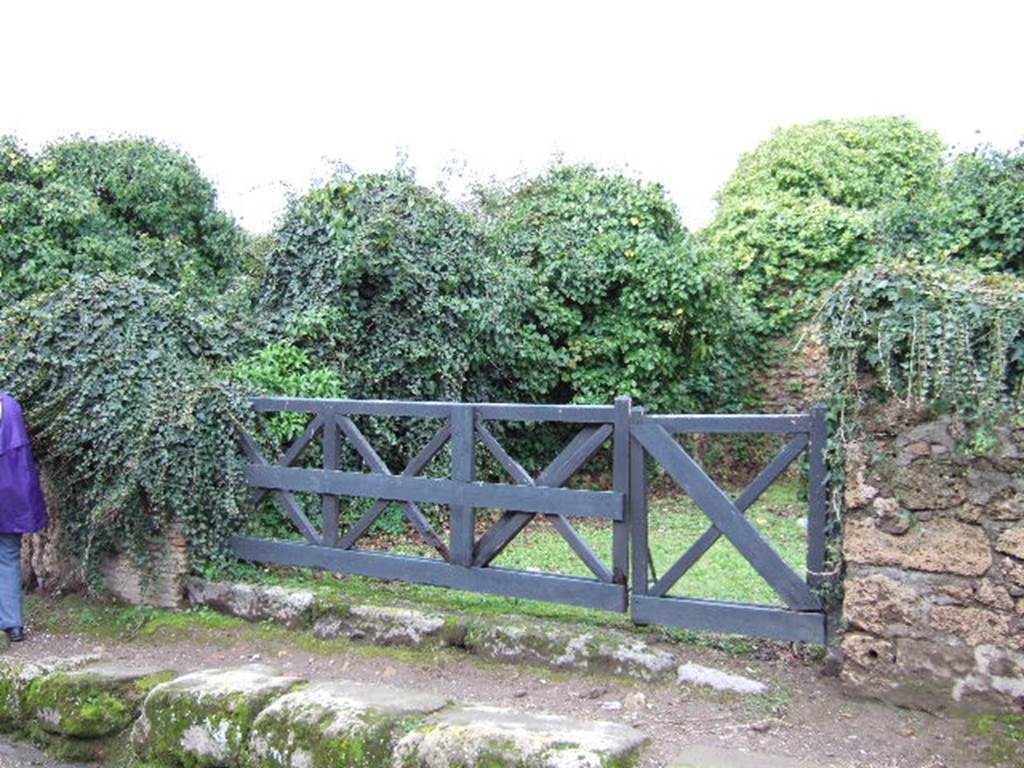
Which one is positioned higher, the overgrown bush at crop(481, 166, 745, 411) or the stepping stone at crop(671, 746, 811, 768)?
the overgrown bush at crop(481, 166, 745, 411)

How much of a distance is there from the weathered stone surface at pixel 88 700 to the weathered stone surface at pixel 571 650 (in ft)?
5.84

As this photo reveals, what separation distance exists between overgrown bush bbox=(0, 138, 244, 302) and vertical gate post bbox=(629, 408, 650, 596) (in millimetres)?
6644

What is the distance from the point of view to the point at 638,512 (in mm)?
4875

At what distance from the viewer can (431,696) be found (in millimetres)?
4480

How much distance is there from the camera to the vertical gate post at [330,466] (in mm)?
5980

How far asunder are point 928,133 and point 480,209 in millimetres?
8749

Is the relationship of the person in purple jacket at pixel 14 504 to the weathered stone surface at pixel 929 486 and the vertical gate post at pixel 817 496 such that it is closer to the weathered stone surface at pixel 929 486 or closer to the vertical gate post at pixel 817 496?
the vertical gate post at pixel 817 496

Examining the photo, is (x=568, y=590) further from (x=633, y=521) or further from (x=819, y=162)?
(x=819, y=162)

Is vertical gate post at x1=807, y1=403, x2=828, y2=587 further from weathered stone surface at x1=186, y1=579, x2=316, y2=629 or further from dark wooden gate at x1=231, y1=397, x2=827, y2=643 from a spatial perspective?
weathered stone surface at x1=186, y1=579, x2=316, y2=629

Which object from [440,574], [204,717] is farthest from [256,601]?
[204,717]

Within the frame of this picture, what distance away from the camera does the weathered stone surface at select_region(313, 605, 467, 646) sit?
515 cm

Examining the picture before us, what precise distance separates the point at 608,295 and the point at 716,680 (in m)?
6.78

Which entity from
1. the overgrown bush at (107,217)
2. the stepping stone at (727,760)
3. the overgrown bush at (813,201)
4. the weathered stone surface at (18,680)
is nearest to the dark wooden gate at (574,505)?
the stepping stone at (727,760)

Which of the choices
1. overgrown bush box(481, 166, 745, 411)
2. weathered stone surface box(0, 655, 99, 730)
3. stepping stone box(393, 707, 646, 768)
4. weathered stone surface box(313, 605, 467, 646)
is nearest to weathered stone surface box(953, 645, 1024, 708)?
stepping stone box(393, 707, 646, 768)
